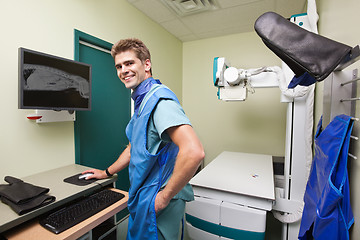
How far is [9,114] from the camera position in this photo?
4.39 ft

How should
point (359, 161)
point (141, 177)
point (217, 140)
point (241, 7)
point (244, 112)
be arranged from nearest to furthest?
point (359, 161) → point (141, 177) → point (241, 7) → point (244, 112) → point (217, 140)

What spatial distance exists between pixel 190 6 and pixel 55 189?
237 centimetres

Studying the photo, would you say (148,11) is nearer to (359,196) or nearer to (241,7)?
(241,7)

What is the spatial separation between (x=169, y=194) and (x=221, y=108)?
2.59 meters

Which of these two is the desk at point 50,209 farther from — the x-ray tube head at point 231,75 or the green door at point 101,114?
the x-ray tube head at point 231,75

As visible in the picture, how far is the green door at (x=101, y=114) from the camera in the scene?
1849mm

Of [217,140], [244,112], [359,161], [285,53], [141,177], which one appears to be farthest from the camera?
[217,140]

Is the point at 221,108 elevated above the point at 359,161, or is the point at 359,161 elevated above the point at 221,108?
the point at 221,108

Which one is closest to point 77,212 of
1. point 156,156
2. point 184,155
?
point 156,156

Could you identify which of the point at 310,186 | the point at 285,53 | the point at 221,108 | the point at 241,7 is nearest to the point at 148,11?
the point at 241,7

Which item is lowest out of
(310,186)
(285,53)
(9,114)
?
(310,186)

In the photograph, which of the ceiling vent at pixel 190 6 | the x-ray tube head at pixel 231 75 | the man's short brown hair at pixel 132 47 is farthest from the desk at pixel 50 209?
the ceiling vent at pixel 190 6

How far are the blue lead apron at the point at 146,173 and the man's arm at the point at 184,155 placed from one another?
0.11 metres

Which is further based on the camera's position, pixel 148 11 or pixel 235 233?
pixel 148 11
